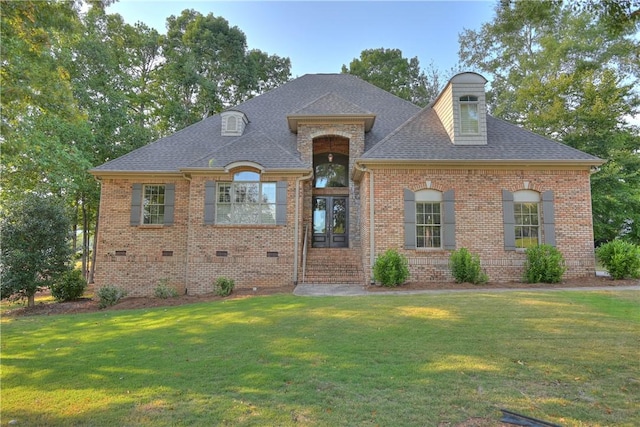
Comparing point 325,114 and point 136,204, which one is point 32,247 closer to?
point 136,204

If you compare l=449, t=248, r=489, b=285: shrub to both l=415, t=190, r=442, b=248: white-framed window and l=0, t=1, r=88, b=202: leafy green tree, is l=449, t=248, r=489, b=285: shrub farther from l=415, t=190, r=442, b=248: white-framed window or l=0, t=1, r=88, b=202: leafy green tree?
l=0, t=1, r=88, b=202: leafy green tree

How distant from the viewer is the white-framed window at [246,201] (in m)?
12.2

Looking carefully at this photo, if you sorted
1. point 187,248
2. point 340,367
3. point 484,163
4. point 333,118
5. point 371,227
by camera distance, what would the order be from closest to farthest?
point 340,367
point 371,227
point 484,163
point 187,248
point 333,118

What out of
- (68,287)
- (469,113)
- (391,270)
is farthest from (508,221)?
(68,287)

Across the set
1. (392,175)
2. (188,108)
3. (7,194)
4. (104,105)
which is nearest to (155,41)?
(188,108)

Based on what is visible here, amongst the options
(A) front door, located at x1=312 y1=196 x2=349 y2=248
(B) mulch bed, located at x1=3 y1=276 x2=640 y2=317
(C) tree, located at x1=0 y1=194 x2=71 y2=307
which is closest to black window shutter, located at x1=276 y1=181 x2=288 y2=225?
(B) mulch bed, located at x1=3 y1=276 x2=640 y2=317

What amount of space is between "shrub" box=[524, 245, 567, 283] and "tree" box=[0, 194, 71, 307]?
1491 cm

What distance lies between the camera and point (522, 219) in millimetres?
11617

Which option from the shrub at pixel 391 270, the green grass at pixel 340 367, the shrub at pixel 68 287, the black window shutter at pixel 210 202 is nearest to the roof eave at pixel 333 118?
the black window shutter at pixel 210 202

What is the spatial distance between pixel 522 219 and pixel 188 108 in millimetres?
20961

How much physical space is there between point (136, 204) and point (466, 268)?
37.3 feet

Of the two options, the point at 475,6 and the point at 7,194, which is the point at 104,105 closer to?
the point at 7,194

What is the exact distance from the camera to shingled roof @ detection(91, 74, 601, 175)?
11.7 meters

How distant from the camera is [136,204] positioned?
43.2ft
